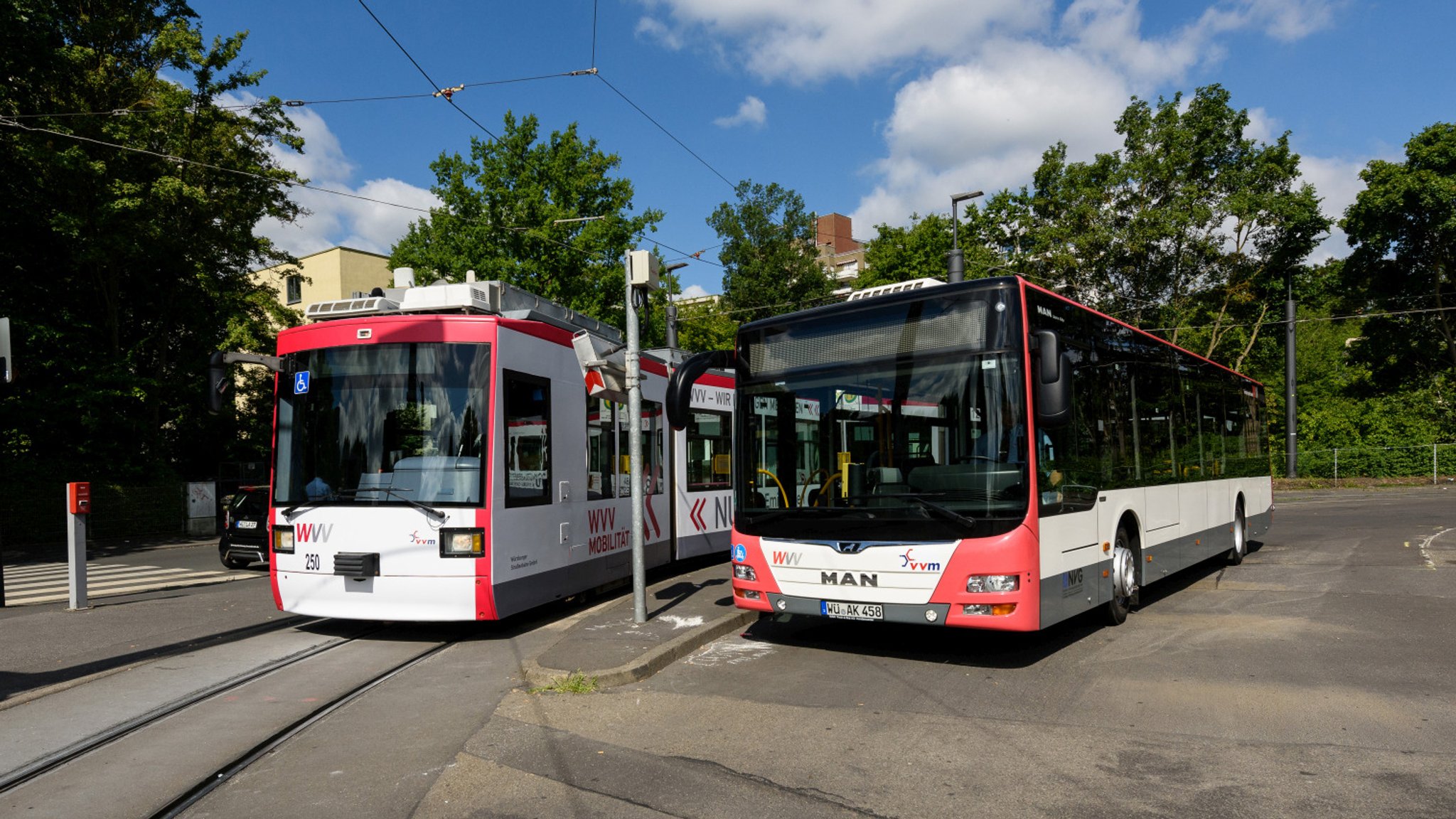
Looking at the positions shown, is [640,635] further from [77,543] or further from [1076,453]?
[77,543]

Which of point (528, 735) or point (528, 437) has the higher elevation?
point (528, 437)

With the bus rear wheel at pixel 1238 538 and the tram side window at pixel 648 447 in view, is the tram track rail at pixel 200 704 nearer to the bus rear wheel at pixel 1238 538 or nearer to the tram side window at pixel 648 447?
the tram side window at pixel 648 447

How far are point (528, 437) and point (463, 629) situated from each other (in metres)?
2.09

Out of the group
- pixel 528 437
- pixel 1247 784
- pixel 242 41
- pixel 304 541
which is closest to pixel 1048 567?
pixel 1247 784

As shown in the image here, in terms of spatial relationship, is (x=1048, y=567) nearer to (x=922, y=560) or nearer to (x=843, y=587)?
(x=922, y=560)

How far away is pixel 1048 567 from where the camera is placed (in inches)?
277

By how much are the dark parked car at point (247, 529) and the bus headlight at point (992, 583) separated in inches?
491

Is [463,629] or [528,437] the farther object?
[463,629]

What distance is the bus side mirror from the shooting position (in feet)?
28.2

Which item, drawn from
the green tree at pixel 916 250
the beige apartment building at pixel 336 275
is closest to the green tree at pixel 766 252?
the green tree at pixel 916 250

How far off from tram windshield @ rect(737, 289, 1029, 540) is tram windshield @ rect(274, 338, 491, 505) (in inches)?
Answer: 90.8

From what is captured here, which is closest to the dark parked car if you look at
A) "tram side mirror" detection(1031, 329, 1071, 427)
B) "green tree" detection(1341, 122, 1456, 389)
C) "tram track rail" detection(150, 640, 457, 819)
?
"tram track rail" detection(150, 640, 457, 819)

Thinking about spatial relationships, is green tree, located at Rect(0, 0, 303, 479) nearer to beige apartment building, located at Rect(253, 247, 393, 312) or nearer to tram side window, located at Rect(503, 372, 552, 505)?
tram side window, located at Rect(503, 372, 552, 505)

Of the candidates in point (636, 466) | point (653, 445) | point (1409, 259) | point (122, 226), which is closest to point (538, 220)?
point (122, 226)
